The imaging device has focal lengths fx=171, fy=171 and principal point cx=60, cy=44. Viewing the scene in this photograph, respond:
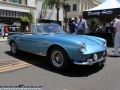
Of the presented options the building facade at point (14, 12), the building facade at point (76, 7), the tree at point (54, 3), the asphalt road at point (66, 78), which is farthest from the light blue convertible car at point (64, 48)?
the building facade at point (76, 7)

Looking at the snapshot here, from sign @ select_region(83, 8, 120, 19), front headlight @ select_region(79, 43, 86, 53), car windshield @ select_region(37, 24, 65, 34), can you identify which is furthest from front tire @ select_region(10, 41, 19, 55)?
sign @ select_region(83, 8, 120, 19)

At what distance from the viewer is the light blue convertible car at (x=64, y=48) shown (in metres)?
4.47

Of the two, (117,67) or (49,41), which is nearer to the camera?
(49,41)

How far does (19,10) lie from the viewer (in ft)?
83.0

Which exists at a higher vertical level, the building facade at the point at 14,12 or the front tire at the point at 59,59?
the building facade at the point at 14,12

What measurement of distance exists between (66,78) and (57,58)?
791 mm

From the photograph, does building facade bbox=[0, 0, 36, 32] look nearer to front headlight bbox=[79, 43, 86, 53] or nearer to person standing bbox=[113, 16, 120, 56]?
person standing bbox=[113, 16, 120, 56]

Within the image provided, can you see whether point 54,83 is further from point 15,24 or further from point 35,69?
point 15,24

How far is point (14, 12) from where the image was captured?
81.7 ft

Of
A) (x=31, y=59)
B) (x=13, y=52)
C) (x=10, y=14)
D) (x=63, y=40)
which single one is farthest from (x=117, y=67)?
(x=10, y=14)

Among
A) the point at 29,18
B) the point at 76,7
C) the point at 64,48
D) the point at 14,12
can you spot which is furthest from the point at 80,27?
the point at 76,7

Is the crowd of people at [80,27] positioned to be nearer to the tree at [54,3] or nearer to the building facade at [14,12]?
the building facade at [14,12]

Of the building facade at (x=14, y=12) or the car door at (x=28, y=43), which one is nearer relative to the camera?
the car door at (x=28, y=43)

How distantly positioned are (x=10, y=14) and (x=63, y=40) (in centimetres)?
2127
